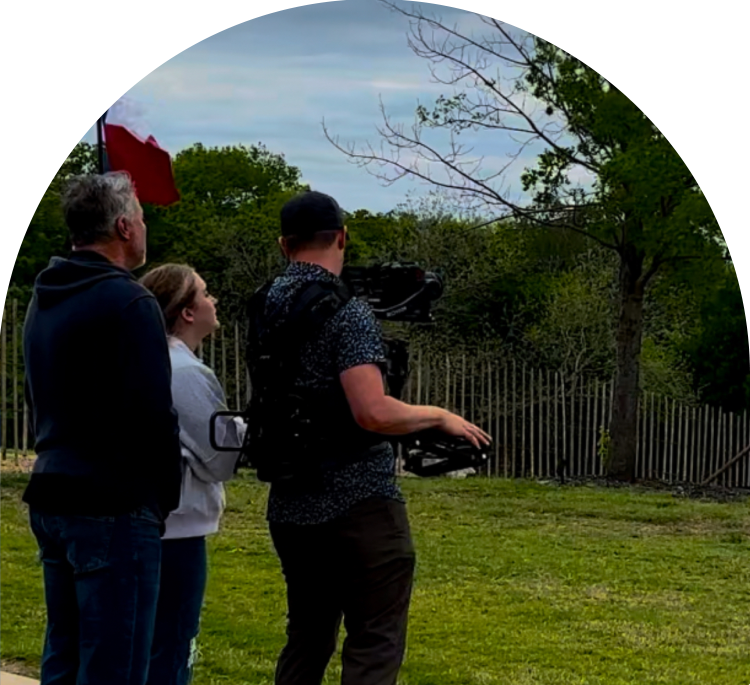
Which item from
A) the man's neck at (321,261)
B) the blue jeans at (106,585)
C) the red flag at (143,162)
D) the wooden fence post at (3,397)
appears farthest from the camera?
the wooden fence post at (3,397)

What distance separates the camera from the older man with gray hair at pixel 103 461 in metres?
2.74

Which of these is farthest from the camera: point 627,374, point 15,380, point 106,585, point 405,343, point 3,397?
point 627,374

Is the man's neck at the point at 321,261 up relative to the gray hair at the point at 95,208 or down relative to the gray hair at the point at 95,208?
down

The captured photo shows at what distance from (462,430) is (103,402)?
2.85ft

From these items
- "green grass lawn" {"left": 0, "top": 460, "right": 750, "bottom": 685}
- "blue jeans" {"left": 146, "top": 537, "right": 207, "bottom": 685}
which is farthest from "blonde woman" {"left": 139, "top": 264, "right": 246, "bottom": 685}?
"green grass lawn" {"left": 0, "top": 460, "right": 750, "bottom": 685}

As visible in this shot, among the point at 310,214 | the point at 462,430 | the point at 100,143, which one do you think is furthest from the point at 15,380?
the point at 462,430

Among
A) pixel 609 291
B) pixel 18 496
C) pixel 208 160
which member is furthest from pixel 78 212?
pixel 208 160

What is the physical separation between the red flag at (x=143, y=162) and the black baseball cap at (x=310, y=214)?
161 centimetres

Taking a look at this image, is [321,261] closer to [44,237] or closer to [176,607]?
[176,607]

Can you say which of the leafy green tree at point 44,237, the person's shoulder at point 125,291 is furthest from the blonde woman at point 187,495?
the leafy green tree at point 44,237

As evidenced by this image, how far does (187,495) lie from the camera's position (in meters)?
3.19

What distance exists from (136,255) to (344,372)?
2.01ft

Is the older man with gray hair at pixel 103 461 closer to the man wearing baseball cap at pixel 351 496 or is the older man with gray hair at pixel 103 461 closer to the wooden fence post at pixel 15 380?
the man wearing baseball cap at pixel 351 496

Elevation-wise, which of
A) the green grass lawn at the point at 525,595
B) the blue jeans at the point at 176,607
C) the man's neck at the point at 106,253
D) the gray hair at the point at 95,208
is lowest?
the green grass lawn at the point at 525,595
